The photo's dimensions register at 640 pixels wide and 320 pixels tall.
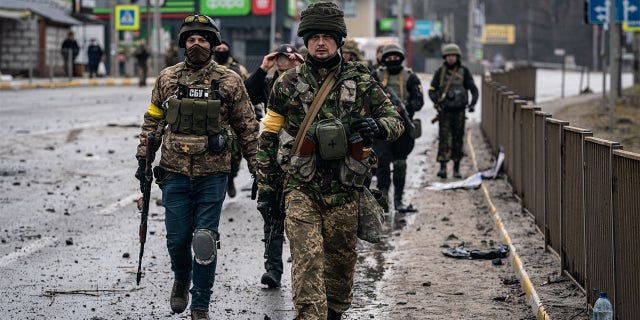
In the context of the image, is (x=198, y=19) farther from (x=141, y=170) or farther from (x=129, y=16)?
(x=129, y=16)

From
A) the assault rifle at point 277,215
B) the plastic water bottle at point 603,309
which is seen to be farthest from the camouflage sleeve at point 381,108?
the plastic water bottle at point 603,309

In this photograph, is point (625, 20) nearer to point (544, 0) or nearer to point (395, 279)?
point (395, 279)

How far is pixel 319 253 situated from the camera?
622cm

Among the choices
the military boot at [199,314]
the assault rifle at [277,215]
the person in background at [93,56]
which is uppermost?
the person in background at [93,56]

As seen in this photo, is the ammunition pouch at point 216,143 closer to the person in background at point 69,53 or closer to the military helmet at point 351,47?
the military helmet at point 351,47

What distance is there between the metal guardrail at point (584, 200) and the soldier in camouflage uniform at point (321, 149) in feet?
4.15

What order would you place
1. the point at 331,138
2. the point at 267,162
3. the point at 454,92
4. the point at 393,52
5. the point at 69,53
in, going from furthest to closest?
1. the point at 69,53
2. the point at 454,92
3. the point at 393,52
4. the point at 267,162
5. the point at 331,138

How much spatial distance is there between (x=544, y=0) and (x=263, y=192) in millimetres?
124477

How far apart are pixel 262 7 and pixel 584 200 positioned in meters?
59.5

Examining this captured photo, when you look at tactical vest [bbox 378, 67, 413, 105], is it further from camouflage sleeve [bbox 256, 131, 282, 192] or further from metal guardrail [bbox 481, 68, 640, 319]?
camouflage sleeve [bbox 256, 131, 282, 192]

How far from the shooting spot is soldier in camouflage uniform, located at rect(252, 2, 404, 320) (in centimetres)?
618

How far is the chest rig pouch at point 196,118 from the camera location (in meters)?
6.99

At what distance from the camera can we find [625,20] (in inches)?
827

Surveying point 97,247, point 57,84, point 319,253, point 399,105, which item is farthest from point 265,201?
point 57,84
